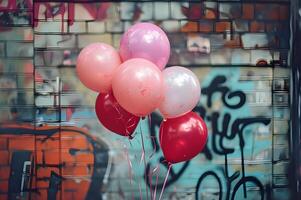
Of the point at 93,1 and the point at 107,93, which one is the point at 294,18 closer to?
the point at 93,1

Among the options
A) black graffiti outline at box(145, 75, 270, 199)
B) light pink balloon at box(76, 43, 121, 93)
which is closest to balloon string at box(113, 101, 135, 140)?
light pink balloon at box(76, 43, 121, 93)

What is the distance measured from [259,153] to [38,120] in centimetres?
204

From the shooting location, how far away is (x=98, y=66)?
3.69 m

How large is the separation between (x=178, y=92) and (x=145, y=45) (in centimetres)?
34

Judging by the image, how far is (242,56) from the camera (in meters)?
5.68

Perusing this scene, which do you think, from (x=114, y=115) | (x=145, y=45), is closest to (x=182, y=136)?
(x=114, y=115)

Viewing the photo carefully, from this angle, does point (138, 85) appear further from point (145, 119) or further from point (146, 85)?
point (145, 119)

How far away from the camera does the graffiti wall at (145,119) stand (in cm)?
555

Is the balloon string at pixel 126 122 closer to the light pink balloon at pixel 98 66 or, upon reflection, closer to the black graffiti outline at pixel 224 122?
the light pink balloon at pixel 98 66

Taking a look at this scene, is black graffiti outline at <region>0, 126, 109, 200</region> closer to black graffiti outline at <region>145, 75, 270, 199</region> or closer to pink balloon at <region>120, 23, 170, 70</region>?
black graffiti outline at <region>145, 75, 270, 199</region>

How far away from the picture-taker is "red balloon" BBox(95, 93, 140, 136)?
3.94 m

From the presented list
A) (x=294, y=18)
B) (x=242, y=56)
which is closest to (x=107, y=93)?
(x=242, y=56)

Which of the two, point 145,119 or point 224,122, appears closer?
point 145,119

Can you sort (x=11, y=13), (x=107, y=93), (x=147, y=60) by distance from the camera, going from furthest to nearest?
(x=11, y=13) → (x=107, y=93) → (x=147, y=60)
